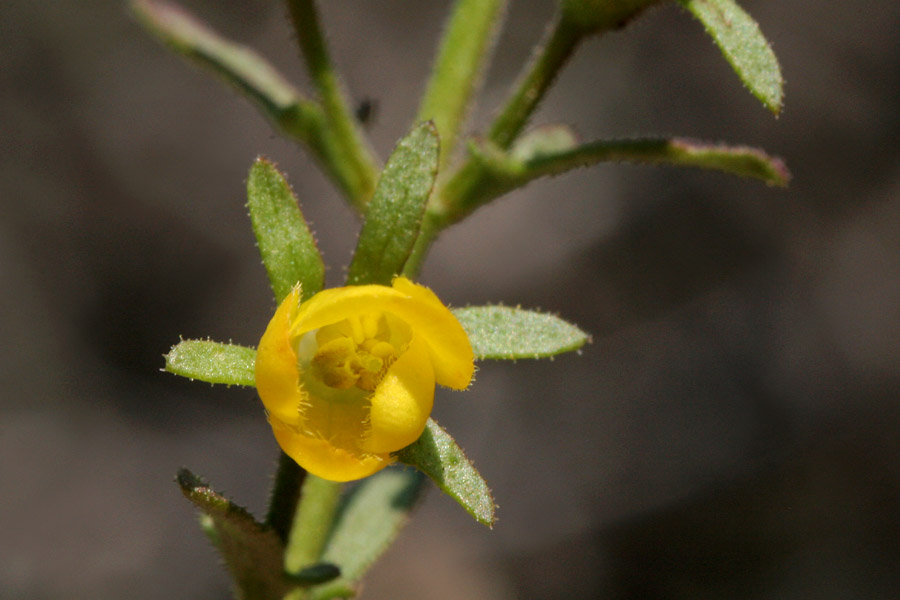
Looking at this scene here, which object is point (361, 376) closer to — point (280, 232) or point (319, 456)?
point (319, 456)

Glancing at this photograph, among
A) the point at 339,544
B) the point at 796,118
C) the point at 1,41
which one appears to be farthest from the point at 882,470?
the point at 1,41

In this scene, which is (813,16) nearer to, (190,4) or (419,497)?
(190,4)

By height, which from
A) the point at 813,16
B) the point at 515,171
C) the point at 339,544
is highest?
the point at 813,16

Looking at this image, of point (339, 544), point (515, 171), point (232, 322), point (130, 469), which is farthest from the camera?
point (232, 322)

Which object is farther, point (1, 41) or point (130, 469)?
point (1, 41)

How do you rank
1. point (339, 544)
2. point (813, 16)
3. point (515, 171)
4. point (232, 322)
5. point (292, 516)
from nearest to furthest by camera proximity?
point (292, 516)
point (515, 171)
point (339, 544)
point (232, 322)
point (813, 16)

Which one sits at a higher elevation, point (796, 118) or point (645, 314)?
point (796, 118)
